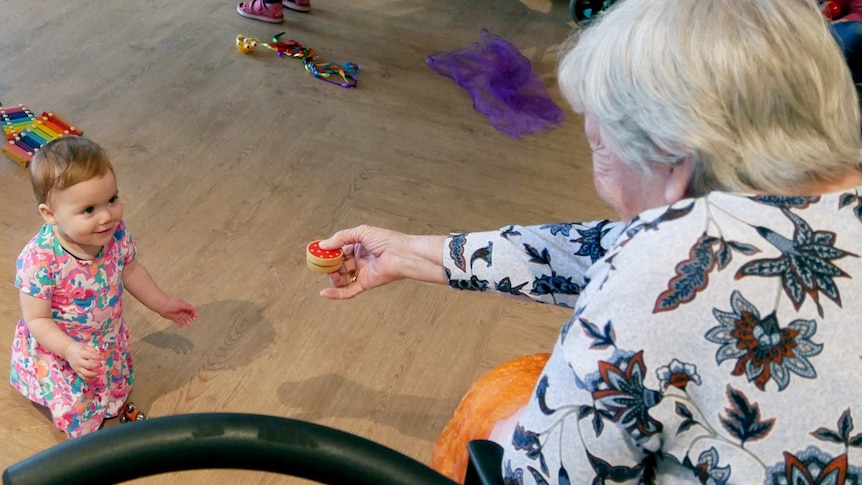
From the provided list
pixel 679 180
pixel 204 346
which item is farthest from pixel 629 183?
pixel 204 346

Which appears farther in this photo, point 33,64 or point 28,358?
point 33,64

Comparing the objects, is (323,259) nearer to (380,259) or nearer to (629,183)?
(380,259)

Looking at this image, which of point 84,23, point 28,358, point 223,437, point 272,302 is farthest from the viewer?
point 84,23

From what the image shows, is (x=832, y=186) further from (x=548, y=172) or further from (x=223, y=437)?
(x=548, y=172)

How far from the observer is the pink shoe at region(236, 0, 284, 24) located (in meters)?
3.22

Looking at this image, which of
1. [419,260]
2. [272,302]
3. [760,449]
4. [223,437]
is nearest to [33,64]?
[272,302]

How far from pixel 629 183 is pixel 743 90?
0.19 metres

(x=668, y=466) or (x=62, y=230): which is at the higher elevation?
(x=668, y=466)

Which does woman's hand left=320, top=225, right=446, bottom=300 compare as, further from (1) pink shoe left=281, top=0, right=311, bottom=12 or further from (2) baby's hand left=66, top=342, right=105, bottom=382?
(1) pink shoe left=281, top=0, right=311, bottom=12

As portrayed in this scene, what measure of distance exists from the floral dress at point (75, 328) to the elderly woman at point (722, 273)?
1022 mm

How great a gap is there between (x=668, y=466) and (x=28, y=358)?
133 centimetres

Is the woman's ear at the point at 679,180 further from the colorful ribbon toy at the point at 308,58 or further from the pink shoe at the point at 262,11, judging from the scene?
the pink shoe at the point at 262,11

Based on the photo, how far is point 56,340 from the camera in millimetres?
1480

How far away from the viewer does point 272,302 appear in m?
2.02
